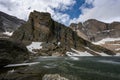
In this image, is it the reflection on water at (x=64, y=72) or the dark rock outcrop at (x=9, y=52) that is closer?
the reflection on water at (x=64, y=72)

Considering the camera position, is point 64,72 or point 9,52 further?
point 9,52

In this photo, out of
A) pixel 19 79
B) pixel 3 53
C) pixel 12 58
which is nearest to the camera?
pixel 19 79

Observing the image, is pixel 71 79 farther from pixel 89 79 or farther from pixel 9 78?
pixel 9 78

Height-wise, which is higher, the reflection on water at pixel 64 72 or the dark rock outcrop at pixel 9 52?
the dark rock outcrop at pixel 9 52

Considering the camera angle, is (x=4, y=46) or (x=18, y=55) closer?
(x=4, y=46)

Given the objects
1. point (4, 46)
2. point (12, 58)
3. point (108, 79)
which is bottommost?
point (108, 79)

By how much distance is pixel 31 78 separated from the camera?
37562 millimetres

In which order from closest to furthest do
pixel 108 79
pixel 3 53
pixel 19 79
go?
pixel 19 79 < pixel 108 79 < pixel 3 53

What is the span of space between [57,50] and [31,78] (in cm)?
14036

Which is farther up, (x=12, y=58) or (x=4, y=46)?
(x=4, y=46)

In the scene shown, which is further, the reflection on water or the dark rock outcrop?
the dark rock outcrop

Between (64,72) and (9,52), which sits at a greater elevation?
(9,52)

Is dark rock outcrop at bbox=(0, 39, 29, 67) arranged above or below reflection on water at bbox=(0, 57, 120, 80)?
above

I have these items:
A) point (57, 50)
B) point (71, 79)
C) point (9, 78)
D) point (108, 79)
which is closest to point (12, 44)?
point (9, 78)
